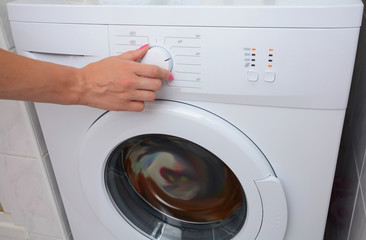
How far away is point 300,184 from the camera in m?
0.69

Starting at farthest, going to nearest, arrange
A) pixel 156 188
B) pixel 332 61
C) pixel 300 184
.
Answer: pixel 156 188 → pixel 300 184 → pixel 332 61

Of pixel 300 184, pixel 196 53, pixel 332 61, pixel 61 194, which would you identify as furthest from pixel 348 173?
pixel 61 194

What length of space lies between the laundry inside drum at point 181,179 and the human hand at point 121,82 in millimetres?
138

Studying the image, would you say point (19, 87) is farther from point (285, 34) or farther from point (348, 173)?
point (348, 173)

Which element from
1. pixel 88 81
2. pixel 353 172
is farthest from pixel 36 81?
pixel 353 172

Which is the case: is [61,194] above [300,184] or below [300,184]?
below

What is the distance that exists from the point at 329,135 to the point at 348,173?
1.00 feet

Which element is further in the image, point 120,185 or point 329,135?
point 120,185

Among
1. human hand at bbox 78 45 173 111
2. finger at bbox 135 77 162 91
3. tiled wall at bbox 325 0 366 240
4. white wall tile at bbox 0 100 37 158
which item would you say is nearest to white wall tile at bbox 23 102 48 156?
white wall tile at bbox 0 100 37 158

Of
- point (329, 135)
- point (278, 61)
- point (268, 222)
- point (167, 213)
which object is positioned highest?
point (278, 61)

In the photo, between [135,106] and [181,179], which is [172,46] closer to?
[135,106]

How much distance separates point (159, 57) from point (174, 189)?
35 cm

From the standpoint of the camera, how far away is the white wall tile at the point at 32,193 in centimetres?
95

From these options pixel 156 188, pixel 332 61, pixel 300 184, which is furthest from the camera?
pixel 156 188
